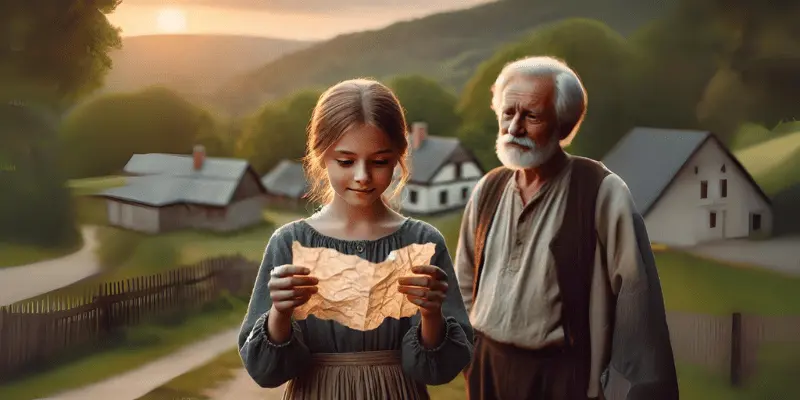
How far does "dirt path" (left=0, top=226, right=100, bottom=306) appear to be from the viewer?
157 inches

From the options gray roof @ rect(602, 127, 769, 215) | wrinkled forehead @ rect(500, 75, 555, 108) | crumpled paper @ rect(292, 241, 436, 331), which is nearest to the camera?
crumpled paper @ rect(292, 241, 436, 331)

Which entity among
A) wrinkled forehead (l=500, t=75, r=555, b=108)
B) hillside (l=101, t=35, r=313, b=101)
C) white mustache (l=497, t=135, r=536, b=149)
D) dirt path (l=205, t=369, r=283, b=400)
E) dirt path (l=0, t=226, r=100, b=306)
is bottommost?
dirt path (l=205, t=369, r=283, b=400)

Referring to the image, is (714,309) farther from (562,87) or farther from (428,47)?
(428,47)

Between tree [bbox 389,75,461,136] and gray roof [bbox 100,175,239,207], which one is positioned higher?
tree [bbox 389,75,461,136]

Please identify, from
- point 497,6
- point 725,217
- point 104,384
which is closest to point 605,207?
point 725,217

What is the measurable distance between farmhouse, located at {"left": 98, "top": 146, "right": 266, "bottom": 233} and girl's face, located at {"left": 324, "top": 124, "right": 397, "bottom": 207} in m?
2.23

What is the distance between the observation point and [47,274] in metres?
4.00

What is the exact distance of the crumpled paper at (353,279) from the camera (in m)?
1.76

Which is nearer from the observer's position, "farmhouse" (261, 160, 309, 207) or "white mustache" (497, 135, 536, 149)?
"white mustache" (497, 135, 536, 149)

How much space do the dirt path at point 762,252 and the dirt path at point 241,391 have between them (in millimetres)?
→ 1989

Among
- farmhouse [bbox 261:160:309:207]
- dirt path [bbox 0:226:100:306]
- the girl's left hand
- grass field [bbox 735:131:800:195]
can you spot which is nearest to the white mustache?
the girl's left hand

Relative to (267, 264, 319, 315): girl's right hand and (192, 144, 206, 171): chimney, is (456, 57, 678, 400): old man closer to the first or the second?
(267, 264, 319, 315): girl's right hand

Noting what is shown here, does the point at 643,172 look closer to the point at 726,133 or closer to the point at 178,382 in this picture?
the point at 726,133

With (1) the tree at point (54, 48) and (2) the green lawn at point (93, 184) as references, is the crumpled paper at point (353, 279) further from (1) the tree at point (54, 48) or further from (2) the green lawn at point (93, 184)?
(1) the tree at point (54, 48)
